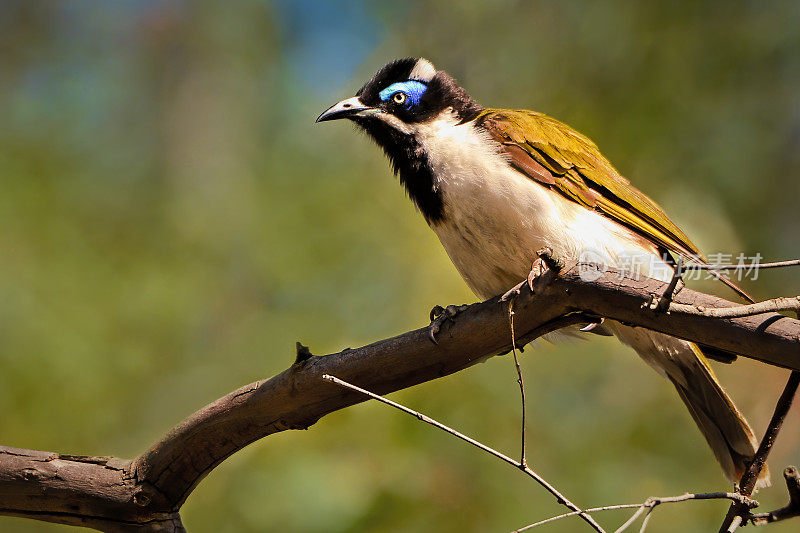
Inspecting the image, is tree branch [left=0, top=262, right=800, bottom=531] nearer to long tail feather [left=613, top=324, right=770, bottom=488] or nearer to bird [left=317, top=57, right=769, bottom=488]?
bird [left=317, top=57, right=769, bottom=488]

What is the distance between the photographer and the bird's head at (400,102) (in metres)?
4.29

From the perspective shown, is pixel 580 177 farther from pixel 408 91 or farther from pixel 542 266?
pixel 542 266

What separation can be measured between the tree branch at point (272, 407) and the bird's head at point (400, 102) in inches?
56.9

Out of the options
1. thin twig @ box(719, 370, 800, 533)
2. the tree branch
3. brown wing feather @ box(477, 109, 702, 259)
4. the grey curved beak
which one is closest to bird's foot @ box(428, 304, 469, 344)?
the tree branch

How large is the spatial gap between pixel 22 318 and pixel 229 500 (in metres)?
2.27

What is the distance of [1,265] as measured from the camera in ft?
20.4

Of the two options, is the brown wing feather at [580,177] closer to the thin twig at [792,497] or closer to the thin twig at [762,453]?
the thin twig at [762,453]

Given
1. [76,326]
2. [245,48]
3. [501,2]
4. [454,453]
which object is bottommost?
[454,453]

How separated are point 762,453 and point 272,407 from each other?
5.70 feet

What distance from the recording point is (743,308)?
2445mm

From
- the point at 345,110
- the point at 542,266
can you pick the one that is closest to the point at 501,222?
the point at 542,266

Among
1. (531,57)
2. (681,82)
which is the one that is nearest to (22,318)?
(531,57)

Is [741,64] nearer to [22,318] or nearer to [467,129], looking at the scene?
[467,129]

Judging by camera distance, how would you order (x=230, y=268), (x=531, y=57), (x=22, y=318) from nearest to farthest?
(x=22, y=318) < (x=230, y=268) < (x=531, y=57)
